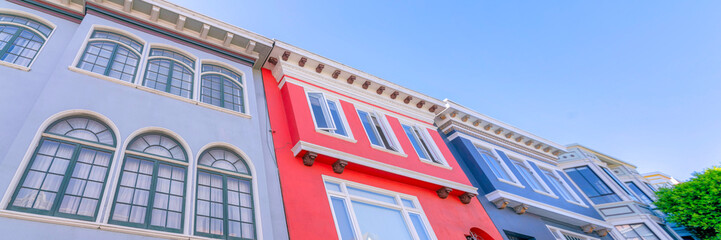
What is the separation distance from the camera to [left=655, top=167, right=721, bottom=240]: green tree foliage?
640 inches

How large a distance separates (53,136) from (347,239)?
5.95 m

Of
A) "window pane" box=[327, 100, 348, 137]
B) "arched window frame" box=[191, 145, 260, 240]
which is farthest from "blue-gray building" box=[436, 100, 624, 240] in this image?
"arched window frame" box=[191, 145, 260, 240]

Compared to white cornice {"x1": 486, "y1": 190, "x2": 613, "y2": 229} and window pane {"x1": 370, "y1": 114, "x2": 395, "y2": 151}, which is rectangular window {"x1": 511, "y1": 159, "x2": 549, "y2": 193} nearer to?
white cornice {"x1": 486, "y1": 190, "x2": 613, "y2": 229}

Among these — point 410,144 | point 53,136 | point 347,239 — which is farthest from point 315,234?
point 410,144

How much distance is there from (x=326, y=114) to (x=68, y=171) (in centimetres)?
671

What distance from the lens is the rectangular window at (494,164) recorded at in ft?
50.6

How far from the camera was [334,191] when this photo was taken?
9711 mm

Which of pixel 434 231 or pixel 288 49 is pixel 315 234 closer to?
pixel 434 231

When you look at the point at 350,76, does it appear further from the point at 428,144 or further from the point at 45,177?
the point at 45,177

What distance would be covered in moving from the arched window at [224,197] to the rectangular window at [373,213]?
2026 mm

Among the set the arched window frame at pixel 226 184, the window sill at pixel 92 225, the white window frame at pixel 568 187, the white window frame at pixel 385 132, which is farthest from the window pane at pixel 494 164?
the window sill at pixel 92 225

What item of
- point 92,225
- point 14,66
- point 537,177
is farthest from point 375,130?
point 14,66

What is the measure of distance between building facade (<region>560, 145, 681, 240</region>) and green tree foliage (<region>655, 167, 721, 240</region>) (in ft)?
2.49

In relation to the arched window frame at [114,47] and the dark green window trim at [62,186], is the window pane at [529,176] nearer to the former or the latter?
the arched window frame at [114,47]
